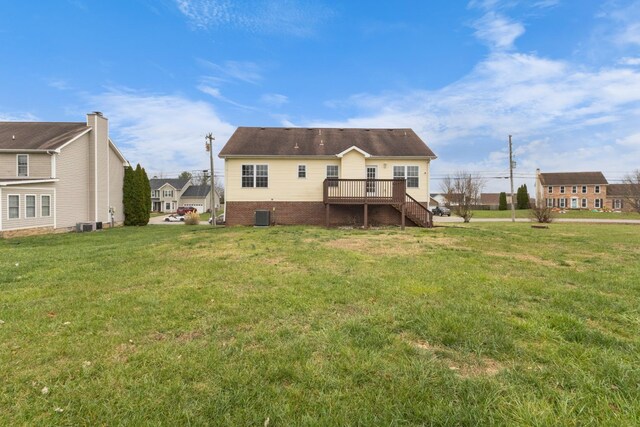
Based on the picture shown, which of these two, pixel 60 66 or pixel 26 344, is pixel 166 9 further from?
pixel 26 344

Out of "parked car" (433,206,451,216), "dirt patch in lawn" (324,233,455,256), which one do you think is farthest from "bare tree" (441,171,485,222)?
"dirt patch in lawn" (324,233,455,256)

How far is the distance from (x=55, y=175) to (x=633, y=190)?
2414 inches

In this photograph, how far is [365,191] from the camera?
55.7 ft

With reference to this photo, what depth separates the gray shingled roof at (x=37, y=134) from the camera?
60.3 ft

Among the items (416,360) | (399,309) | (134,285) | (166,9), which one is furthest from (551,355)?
(166,9)

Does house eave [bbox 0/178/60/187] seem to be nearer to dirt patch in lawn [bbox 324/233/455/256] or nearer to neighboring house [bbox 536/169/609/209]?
dirt patch in lawn [bbox 324/233/455/256]

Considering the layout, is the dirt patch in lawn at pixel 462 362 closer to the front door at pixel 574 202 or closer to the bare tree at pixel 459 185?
the bare tree at pixel 459 185

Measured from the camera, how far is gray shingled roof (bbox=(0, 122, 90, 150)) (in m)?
18.4

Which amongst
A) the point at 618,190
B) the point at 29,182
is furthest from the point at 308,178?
the point at 618,190

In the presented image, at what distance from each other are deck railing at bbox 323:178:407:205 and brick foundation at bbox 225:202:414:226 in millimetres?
1161

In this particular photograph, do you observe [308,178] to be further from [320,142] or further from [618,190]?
[618,190]

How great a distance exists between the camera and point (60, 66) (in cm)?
1683

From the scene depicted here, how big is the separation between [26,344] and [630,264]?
10877 mm

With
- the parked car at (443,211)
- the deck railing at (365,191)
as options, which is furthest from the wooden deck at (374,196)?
the parked car at (443,211)
